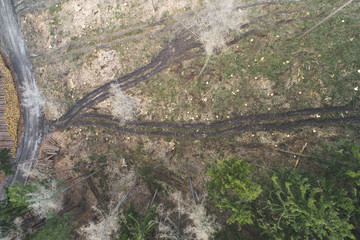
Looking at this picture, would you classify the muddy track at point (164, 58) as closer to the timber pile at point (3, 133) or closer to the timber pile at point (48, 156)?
the timber pile at point (48, 156)

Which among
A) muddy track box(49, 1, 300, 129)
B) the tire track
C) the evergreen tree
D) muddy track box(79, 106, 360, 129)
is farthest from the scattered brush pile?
the evergreen tree

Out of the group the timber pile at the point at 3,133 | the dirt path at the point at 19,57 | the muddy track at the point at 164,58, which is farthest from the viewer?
the dirt path at the point at 19,57

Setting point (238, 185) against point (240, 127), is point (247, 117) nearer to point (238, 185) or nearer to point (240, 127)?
point (240, 127)

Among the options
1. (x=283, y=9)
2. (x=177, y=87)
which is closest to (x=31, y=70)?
(x=177, y=87)

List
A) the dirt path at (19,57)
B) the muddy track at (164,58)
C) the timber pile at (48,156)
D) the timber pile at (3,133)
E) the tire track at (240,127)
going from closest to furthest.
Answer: the tire track at (240,127) → the muddy track at (164,58) → the timber pile at (48,156) → the timber pile at (3,133) → the dirt path at (19,57)

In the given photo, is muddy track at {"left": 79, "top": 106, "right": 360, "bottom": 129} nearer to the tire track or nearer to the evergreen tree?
the tire track

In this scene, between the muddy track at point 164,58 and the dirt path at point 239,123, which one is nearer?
the dirt path at point 239,123

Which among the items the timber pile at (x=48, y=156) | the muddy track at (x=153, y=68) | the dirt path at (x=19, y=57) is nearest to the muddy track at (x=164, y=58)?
the muddy track at (x=153, y=68)

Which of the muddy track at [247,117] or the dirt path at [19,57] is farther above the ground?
the dirt path at [19,57]

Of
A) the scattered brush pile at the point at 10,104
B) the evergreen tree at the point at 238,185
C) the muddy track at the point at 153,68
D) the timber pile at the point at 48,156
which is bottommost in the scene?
the evergreen tree at the point at 238,185

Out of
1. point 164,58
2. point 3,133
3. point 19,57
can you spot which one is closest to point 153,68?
point 164,58
